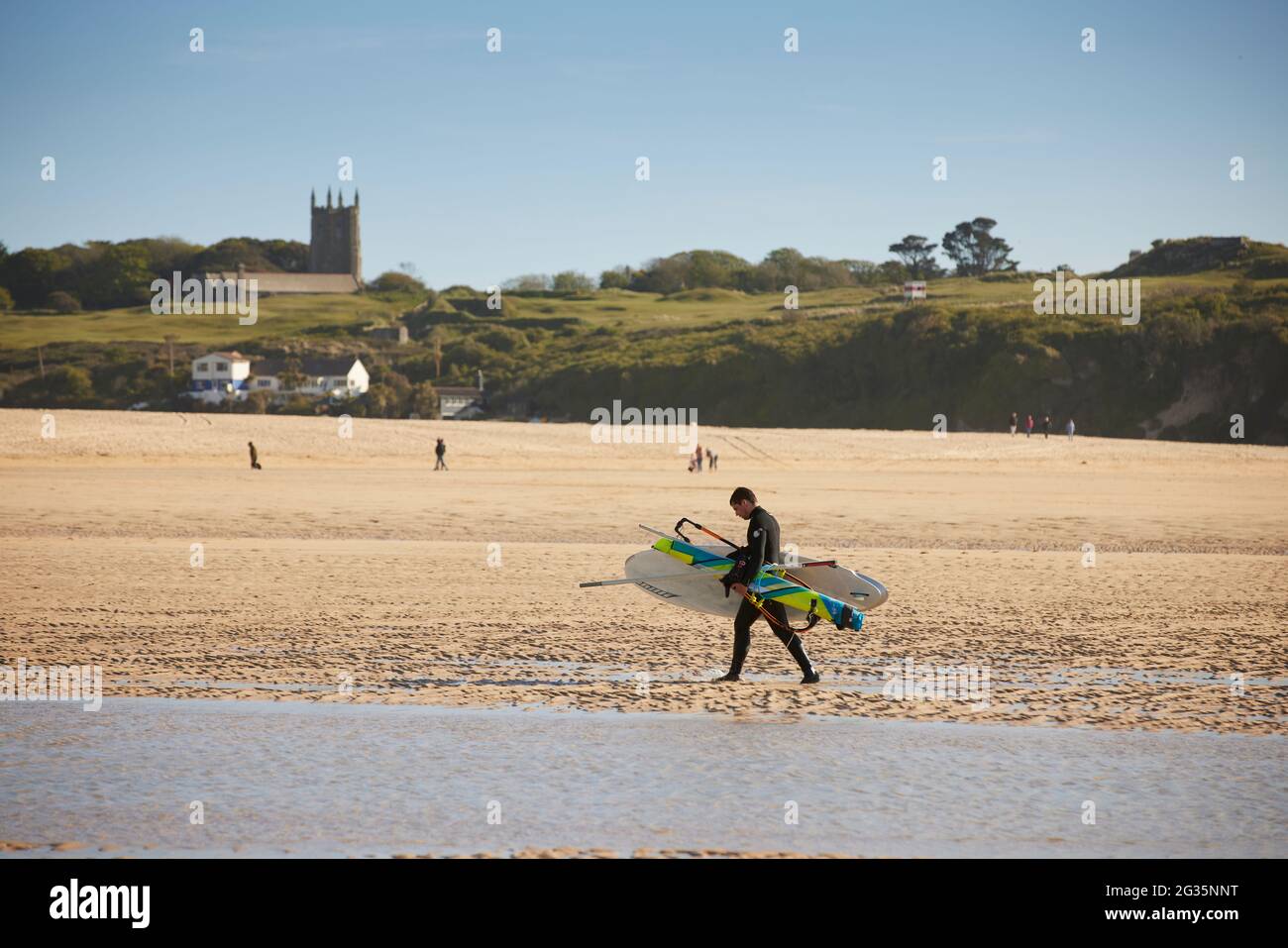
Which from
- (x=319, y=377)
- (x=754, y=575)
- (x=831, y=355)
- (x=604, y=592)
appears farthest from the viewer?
(x=319, y=377)

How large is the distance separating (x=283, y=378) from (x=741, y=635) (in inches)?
4002

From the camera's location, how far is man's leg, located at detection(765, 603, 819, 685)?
9.55m

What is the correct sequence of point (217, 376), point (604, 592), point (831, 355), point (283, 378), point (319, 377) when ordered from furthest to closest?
point (283, 378)
point (319, 377)
point (217, 376)
point (831, 355)
point (604, 592)

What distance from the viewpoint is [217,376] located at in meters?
103

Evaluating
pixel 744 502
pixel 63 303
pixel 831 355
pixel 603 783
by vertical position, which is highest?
pixel 63 303

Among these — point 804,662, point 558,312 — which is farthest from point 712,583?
point 558,312

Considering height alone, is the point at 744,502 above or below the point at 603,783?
above

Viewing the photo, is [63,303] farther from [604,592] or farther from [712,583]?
[712,583]

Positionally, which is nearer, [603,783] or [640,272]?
[603,783]

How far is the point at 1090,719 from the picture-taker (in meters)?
8.94

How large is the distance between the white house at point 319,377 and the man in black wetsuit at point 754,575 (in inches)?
3717

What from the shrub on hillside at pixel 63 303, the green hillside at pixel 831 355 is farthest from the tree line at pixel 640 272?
the green hillside at pixel 831 355

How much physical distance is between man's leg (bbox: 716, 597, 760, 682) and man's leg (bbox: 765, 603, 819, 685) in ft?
0.44
